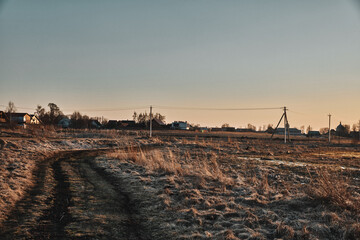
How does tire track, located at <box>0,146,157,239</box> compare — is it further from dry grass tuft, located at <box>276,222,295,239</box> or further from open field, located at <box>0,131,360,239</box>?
dry grass tuft, located at <box>276,222,295,239</box>

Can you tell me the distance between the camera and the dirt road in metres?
4.74

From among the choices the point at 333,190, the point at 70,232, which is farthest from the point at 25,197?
the point at 333,190

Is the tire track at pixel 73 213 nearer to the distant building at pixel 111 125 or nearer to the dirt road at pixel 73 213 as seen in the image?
the dirt road at pixel 73 213

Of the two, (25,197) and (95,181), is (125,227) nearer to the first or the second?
(25,197)

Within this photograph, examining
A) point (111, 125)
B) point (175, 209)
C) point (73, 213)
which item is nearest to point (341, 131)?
point (111, 125)

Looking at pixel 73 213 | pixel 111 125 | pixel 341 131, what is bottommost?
pixel 73 213

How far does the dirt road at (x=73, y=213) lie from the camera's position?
4738 mm

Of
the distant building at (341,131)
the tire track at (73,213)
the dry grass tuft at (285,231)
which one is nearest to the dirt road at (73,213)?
the tire track at (73,213)

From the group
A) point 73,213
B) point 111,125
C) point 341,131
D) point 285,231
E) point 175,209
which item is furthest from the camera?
point 341,131

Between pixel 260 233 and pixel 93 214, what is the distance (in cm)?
385

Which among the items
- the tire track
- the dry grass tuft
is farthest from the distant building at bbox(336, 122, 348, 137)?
the tire track

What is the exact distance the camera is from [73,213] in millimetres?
5785

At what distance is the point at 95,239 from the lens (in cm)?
454

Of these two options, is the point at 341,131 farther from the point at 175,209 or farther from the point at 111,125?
the point at 175,209
